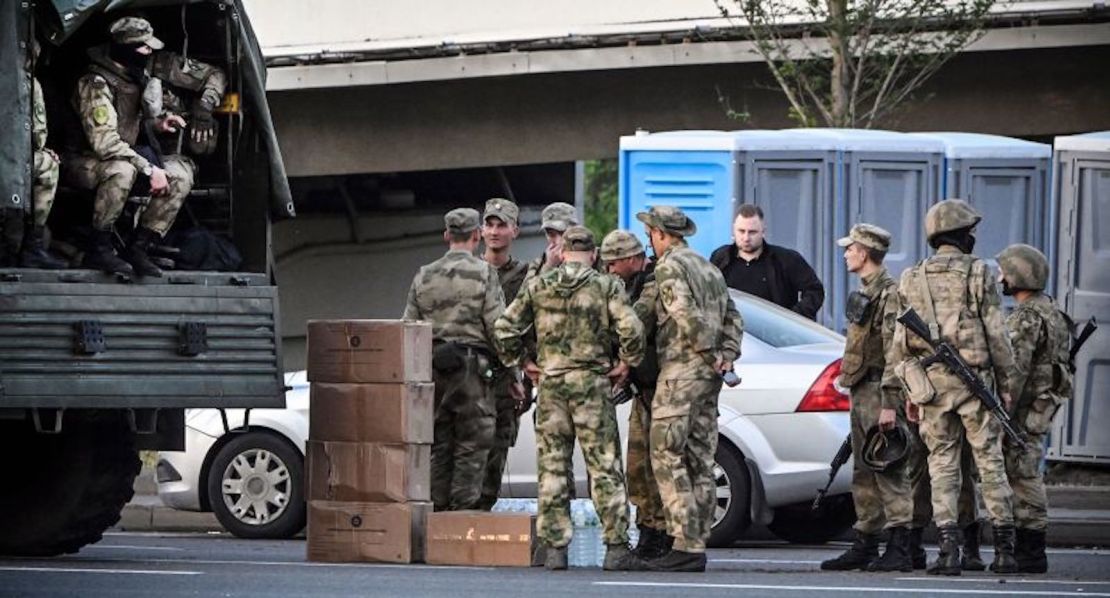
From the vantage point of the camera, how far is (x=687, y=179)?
19.0m

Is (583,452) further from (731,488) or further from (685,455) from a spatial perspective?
(731,488)

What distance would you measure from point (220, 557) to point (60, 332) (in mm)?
2444

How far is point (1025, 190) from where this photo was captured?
19172 millimetres

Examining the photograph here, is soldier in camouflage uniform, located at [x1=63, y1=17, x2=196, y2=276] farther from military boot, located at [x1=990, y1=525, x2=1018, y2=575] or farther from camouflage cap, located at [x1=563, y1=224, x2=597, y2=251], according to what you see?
military boot, located at [x1=990, y1=525, x2=1018, y2=575]

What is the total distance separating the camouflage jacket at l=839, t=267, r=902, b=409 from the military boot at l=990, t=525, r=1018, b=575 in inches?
31.3

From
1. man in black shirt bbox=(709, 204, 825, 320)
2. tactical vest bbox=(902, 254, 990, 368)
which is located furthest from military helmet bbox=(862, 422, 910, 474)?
man in black shirt bbox=(709, 204, 825, 320)

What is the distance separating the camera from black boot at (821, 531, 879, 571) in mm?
12906

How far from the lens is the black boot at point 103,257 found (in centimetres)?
1188

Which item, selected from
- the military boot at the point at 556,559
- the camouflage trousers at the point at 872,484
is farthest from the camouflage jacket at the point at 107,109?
the camouflage trousers at the point at 872,484

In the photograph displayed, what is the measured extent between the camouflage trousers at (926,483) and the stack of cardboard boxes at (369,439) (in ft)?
7.76

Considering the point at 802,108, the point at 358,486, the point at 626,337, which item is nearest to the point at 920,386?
the point at 626,337

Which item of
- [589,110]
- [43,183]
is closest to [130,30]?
[43,183]

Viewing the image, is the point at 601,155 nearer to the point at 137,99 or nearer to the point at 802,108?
the point at 802,108

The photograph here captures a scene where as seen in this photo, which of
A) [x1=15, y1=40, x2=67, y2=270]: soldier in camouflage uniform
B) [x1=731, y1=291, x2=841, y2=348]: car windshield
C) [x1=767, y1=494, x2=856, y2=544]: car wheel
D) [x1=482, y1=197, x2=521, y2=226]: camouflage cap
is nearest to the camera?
[x1=15, y1=40, x2=67, y2=270]: soldier in camouflage uniform
